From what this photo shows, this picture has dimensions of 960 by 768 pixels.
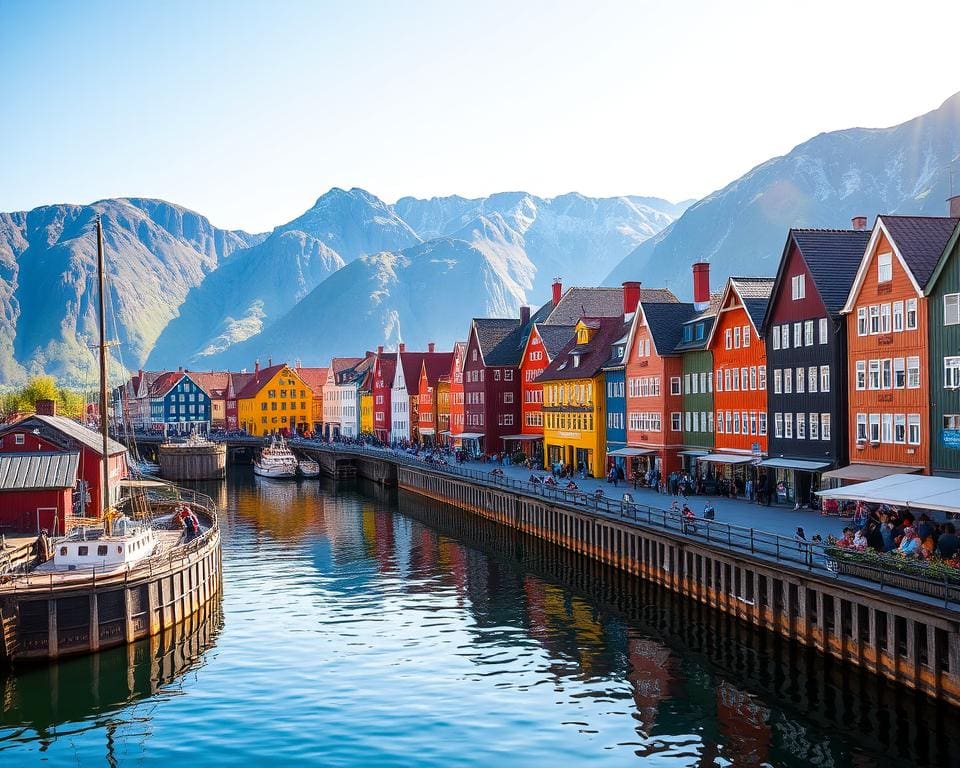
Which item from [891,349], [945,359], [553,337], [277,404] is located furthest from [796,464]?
[277,404]

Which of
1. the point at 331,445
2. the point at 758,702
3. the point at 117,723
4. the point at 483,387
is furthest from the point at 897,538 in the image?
the point at 331,445

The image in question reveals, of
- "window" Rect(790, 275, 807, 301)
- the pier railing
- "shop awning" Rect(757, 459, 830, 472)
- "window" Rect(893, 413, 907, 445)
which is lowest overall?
the pier railing

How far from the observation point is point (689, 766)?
25922mm

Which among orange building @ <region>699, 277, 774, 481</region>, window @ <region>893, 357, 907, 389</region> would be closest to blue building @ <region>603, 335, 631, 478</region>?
orange building @ <region>699, 277, 774, 481</region>

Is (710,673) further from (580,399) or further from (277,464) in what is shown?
(277,464)

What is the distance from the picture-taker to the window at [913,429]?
150 ft

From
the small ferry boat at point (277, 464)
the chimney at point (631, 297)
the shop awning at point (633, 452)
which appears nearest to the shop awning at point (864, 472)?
the shop awning at point (633, 452)

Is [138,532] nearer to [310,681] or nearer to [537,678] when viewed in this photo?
[310,681]

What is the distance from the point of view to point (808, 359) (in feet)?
183

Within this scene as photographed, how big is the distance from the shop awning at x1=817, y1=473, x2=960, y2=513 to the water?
21.7 ft

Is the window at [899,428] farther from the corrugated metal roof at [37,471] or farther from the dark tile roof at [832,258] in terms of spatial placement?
the corrugated metal roof at [37,471]

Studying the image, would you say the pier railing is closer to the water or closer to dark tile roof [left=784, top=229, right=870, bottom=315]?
the water

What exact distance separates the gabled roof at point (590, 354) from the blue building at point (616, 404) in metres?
1.44

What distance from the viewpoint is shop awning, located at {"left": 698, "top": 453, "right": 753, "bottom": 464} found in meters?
61.0
